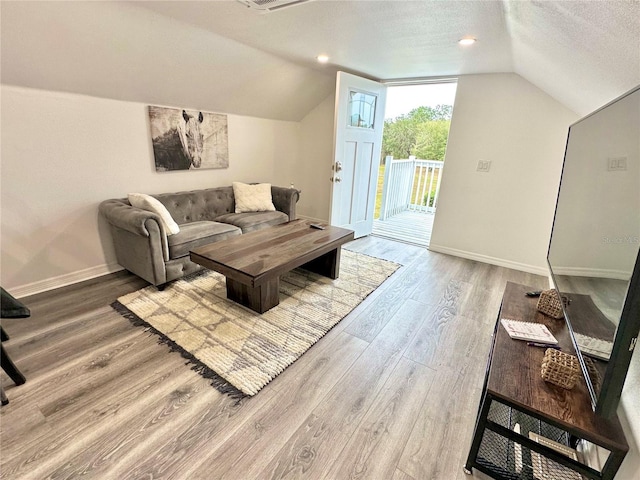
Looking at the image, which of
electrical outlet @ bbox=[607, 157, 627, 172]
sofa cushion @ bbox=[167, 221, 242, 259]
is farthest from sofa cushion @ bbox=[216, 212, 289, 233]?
electrical outlet @ bbox=[607, 157, 627, 172]

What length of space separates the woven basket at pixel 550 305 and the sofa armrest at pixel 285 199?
9.30ft

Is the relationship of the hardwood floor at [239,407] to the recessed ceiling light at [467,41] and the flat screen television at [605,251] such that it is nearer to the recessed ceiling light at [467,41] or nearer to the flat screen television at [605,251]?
the flat screen television at [605,251]

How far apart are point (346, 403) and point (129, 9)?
2.91m

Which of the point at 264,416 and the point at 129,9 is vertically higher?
the point at 129,9

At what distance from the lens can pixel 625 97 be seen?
0.98 meters

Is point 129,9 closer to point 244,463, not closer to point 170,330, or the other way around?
point 170,330

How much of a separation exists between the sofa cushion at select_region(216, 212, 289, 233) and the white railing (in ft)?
7.98

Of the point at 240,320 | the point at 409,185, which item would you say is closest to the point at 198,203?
the point at 240,320

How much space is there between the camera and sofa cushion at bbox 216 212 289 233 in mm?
3296

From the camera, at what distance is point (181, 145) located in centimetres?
331

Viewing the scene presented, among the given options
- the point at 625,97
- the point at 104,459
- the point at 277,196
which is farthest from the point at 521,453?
the point at 277,196

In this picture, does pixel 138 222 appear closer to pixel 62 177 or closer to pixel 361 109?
pixel 62 177

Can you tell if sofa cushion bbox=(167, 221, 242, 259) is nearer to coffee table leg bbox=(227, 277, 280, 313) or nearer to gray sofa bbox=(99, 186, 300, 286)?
gray sofa bbox=(99, 186, 300, 286)

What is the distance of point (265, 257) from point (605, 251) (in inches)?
73.4
